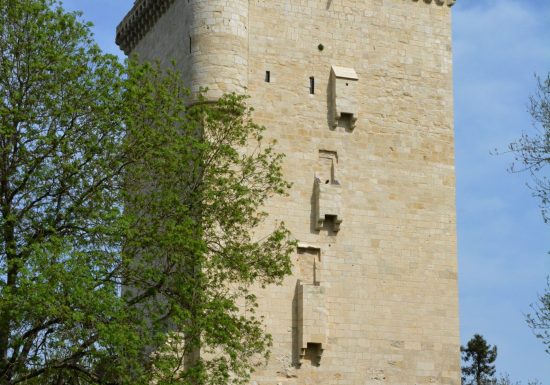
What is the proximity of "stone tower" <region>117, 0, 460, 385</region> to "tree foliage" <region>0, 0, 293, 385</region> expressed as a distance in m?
3.81

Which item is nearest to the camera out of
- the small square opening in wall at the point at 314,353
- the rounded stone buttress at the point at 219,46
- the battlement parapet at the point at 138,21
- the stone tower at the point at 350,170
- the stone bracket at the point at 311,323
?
the stone bracket at the point at 311,323

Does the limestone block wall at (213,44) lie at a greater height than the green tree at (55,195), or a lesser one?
greater

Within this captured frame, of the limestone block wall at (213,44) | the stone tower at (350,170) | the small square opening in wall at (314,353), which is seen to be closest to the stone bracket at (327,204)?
the stone tower at (350,170)

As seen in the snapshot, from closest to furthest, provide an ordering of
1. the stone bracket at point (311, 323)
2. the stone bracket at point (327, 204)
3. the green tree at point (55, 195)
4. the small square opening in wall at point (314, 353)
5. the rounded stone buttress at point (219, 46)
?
the green tree at point (55, 195) → the stone bracket at point (311, 323) → the small square opening in wall at point (314, 353) → the rounded stone buttress at point (219, 46) → the stone bracket at point (327, 204)

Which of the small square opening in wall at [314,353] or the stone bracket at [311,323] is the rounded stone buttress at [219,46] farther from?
the small square opening in wall at [314,353]

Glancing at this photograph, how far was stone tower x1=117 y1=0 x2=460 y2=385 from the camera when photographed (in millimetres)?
24578

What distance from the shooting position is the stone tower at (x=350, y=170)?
80.6 ft

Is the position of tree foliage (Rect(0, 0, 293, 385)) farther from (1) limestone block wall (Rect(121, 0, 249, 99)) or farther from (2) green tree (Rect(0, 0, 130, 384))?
(1) limestone block wall (Rect(121, 0, 249, 99))

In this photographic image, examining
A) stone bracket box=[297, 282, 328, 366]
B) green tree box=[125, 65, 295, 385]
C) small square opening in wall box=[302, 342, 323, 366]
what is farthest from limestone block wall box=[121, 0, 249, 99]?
small square opening in wall box=[302, 342, 323, 366]

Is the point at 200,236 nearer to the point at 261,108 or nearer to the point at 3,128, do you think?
the point at 3,128

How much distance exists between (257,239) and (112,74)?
639cm

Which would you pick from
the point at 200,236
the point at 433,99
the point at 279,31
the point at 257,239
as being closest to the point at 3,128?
the point at 200,236

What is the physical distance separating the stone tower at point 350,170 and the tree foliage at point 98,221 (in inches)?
150

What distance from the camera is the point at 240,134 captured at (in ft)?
71.7
